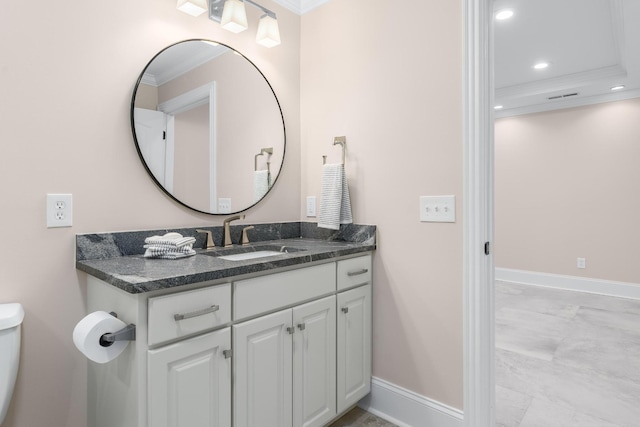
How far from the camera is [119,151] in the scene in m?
1.49

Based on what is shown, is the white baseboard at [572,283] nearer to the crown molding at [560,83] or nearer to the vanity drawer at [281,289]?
the crown molding at [560,83]

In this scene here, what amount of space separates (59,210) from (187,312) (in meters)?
0.68

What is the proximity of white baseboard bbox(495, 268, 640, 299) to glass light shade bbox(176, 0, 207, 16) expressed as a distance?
16.3 ft

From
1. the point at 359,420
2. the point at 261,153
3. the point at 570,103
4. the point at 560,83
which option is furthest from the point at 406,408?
the point at 570,103

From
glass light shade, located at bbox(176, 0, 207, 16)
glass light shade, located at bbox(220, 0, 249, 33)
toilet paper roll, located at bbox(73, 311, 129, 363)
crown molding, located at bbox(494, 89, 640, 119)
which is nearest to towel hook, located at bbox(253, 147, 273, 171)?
glass light shade, located at bbox(220, 0, 249, 33)

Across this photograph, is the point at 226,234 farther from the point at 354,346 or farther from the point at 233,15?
the point at 233,15

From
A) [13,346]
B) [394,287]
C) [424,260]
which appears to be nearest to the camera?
[13,346]

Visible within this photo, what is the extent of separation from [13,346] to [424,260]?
5.28 feet

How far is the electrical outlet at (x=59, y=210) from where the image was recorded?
4.27 feet

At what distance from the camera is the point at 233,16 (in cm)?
171

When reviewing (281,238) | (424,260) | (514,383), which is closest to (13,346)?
(281,238)

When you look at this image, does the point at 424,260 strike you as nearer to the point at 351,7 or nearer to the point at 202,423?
the point at 202,423

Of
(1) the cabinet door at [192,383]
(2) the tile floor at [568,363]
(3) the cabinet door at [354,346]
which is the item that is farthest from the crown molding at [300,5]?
(2) the tile floor at [568,363]

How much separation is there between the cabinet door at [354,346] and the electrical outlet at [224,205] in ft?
2.45
